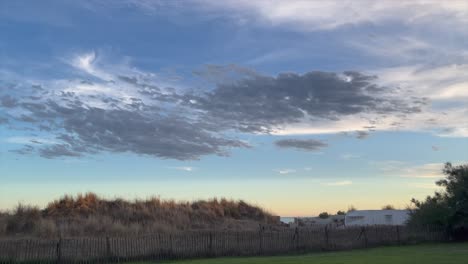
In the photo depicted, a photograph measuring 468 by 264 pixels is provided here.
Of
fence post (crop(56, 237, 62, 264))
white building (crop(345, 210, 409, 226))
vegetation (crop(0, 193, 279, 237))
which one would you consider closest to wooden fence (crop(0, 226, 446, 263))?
fence post (crop(56, 237, 62, 264))

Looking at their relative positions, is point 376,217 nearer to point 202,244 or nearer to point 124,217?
point 124,217

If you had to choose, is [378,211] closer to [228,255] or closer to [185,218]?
[185,218]

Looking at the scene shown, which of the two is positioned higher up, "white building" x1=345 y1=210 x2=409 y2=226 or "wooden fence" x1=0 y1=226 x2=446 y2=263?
"white building" x1=345 y1=210 x2=409 y2=226

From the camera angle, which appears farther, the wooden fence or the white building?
the white building

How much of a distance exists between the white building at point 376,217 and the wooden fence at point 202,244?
56.9ft

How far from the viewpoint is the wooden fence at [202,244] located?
31.5 metres

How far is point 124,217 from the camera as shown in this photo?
4666 centimetres

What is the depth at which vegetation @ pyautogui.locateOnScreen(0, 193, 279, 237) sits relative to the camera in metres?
40.4

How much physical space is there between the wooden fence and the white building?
17.3 metres

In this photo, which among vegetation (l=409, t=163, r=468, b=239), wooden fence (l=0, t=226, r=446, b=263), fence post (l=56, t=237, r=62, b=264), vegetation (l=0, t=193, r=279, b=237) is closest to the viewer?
wooden fence (l=0, t=226, r=446, b=263)

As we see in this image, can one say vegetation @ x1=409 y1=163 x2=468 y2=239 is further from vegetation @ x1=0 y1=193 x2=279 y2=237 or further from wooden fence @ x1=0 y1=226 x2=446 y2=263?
vegetation @ x1=0 y1=193 x2=279 y2=237

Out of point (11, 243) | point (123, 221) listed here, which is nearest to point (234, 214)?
point (123, 221)

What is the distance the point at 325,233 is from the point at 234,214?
16.5 m

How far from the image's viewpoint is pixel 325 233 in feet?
136
